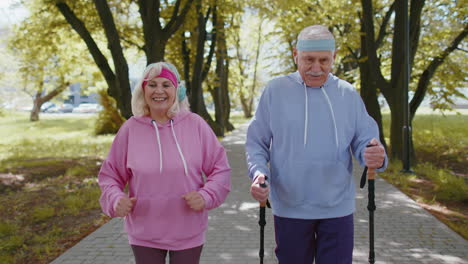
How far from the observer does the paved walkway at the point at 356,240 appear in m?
5.32

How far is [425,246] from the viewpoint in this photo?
5703mm

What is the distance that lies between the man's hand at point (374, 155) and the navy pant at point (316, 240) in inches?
15.9

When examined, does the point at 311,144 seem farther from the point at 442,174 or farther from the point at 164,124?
the point at 442,174

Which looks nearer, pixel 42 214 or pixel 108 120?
pixel 42 214

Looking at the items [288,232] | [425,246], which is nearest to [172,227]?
[288,232]

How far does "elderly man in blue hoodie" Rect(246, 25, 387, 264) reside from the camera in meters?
2.93

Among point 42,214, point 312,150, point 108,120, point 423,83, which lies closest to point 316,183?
point 312,150

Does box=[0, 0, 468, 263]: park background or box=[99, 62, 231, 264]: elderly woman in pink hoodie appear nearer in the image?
box=[99, 62, 231, 264]: elderly woman in pink hoodie

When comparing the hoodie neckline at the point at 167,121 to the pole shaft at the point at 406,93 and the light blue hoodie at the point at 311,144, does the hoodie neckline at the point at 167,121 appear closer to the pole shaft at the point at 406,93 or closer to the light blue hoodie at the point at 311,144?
the light blue hoodie at the point at 311,144

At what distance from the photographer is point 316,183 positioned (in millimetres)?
2934

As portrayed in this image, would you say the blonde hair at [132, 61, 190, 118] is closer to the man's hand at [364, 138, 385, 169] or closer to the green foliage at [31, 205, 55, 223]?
the man's hand at [364, 138, 385, 169]

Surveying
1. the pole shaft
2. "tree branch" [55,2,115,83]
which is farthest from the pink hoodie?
the pole shaft

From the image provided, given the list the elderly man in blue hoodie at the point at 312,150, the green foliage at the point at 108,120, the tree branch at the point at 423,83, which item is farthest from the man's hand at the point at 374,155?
the green foliage at the point at 108,120

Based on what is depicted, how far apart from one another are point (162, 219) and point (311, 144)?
967mm
